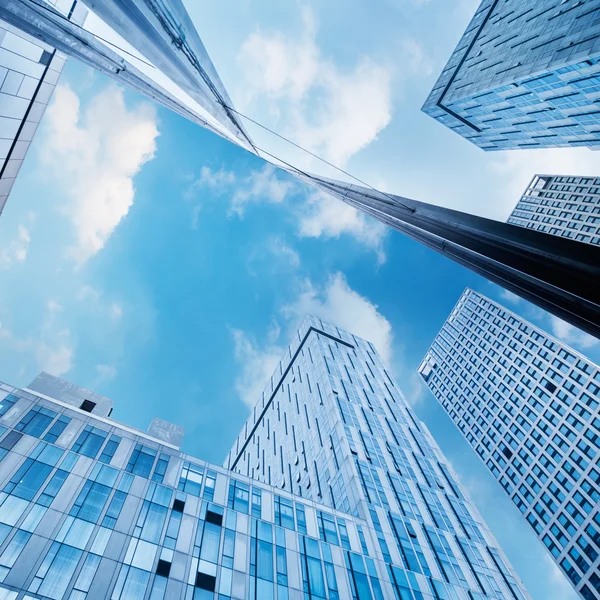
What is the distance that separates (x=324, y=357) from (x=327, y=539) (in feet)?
181

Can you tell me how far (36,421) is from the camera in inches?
1320

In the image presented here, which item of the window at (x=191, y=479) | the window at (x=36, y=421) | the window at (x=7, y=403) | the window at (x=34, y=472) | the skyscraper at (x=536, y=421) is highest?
the skyscraper at (x=536, y=421)

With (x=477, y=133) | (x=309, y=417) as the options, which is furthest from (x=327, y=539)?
(x=477, y=133)

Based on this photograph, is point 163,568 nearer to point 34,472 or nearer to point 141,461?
point 141,461

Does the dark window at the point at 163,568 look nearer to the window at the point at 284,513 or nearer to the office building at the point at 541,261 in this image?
the window at the point at 284,513

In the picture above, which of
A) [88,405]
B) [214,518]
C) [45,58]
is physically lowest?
[88,405]

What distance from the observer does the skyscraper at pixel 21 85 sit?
14.1 m

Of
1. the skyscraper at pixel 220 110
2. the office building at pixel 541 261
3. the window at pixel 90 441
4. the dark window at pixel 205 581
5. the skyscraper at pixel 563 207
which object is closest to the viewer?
the office building at pixel 541 261

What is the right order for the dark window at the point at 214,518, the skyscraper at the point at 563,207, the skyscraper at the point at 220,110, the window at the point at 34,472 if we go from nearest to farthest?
the skyscraper at the point at 220,110, the window at the point at 34,472, the dark window at the point at 214,518, the skyscraper at the point at 563,207

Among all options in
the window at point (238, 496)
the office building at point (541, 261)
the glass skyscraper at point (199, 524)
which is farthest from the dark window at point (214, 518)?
the office building at point (541, 261)

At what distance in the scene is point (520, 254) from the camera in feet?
27.1

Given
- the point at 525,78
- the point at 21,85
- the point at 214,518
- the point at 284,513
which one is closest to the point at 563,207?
the point at 525,78

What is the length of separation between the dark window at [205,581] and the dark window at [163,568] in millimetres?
2296

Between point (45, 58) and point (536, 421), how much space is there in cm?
10048
